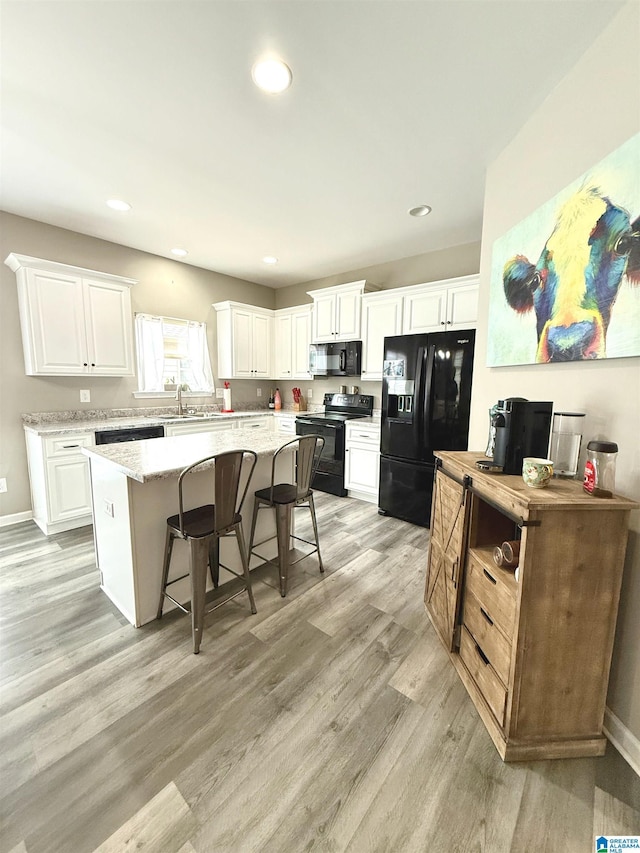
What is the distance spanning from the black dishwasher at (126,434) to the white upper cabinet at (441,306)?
2946 mm

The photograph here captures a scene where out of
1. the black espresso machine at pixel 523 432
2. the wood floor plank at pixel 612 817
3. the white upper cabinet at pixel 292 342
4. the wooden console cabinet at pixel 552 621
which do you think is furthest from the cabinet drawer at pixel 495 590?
the white upper cabinet at pixel 292 342

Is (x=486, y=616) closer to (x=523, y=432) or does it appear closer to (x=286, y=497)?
(x=523, y=432)

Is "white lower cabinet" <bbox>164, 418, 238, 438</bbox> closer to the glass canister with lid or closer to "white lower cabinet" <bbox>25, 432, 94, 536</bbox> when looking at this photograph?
"white lower cabinet" <bbox>25, 432, 94, 536</bbox>

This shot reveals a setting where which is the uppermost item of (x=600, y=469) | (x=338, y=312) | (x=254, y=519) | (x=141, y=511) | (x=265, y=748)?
(x=338, y=312)

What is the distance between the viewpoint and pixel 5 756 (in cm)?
126

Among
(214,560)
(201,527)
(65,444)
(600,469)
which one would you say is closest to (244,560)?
(214,560)

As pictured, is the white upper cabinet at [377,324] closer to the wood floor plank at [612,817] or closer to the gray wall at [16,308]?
the gray wall at [16,308]

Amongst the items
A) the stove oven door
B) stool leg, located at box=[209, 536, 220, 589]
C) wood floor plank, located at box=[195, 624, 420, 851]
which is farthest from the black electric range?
wood floor plank, located at box=[195, 624, 420, 851]

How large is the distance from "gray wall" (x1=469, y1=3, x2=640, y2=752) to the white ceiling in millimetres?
105

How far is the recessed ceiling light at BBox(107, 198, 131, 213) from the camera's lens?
112 inches

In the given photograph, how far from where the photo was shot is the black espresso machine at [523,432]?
1483 mm

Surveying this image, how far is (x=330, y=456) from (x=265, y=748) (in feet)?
10.0

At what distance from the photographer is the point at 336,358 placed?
442 cm

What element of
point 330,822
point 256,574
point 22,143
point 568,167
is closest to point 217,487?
point 256,574
